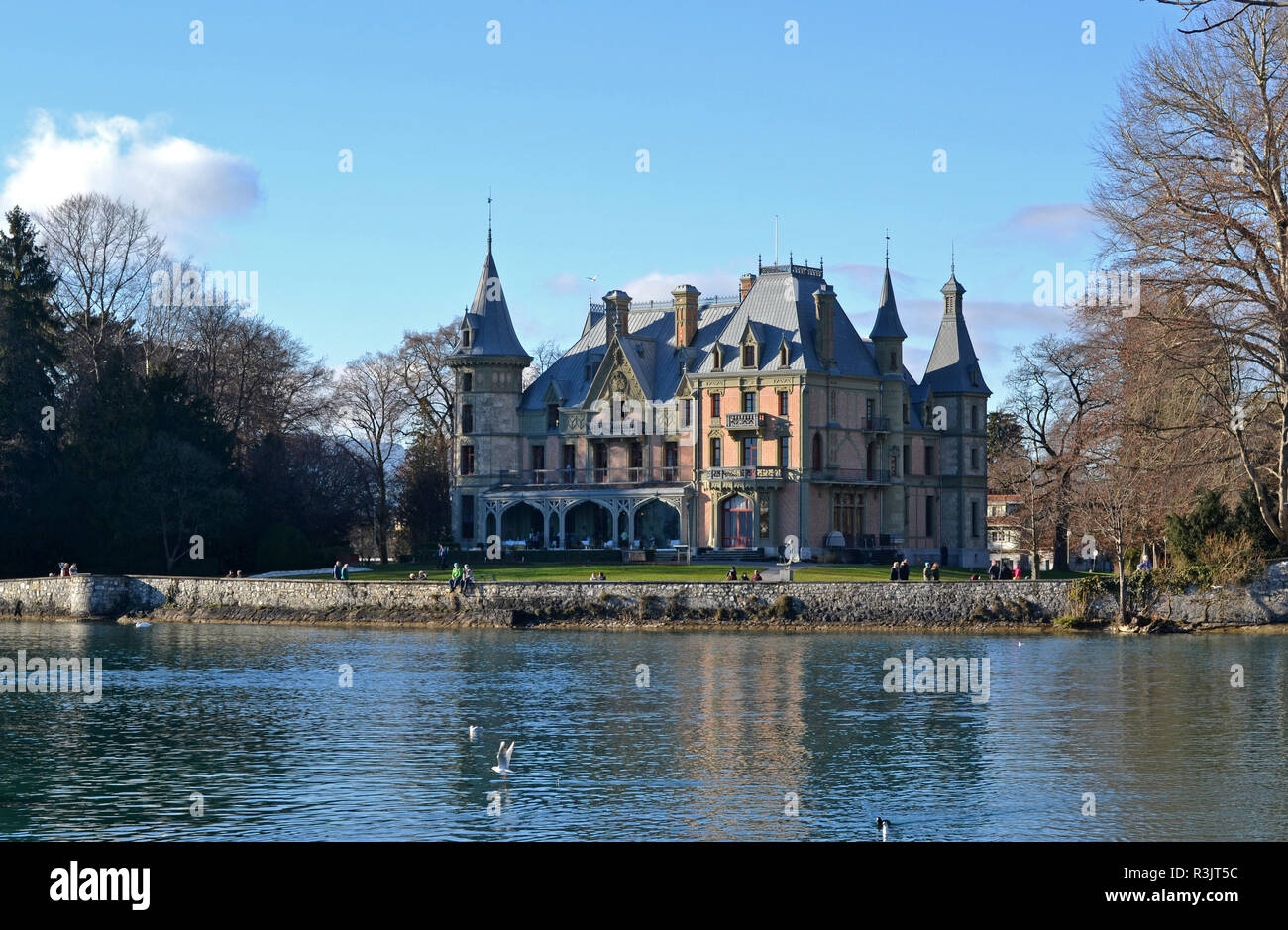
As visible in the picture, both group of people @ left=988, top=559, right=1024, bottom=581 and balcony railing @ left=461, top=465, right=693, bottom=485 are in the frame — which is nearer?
group of people @ left=988, top=559, right=1024, bottom=581

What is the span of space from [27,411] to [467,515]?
63.9 ft

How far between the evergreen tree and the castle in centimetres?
1751

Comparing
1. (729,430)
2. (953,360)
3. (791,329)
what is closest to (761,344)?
(791,329)

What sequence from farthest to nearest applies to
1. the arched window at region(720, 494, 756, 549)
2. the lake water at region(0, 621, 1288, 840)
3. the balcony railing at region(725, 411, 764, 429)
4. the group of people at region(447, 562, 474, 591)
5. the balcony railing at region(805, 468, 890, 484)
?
the arched window at region(720, 494, 756, 549)
the balcony railing at region(725, 411, 764, 429)
the balcony railing at region(805, 468, 890, 484)
the group of people at region(447, 562, 474, 591)
the lake water at region(0, 621, 1288, 840)

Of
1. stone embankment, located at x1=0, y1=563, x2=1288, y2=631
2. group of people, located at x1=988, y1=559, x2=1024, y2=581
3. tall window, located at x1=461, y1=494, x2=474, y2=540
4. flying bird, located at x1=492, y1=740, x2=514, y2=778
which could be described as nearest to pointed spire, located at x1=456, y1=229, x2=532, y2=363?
tall window, located at x1=461, y1=494, x2=474, y2=540

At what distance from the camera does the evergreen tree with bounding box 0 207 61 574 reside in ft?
194

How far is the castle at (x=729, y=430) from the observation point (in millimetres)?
63125

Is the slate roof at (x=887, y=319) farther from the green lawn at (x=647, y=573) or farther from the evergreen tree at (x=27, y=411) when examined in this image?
the evergreen tree at (x=27, y=411)

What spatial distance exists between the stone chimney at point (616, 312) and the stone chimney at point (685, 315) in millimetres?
3142

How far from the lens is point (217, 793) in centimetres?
2150

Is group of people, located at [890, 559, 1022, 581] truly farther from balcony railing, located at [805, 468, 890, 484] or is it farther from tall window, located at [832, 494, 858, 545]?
tall window, located at [832, 494, 858, 545]

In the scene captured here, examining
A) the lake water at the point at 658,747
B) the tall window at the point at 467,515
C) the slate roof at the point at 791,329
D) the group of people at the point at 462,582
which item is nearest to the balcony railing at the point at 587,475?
the tall window at the point at 467,515

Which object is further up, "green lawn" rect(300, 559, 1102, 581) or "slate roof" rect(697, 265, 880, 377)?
"slate roof" rect(697, 265, 880, 377)

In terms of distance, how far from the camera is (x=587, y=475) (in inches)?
2729
